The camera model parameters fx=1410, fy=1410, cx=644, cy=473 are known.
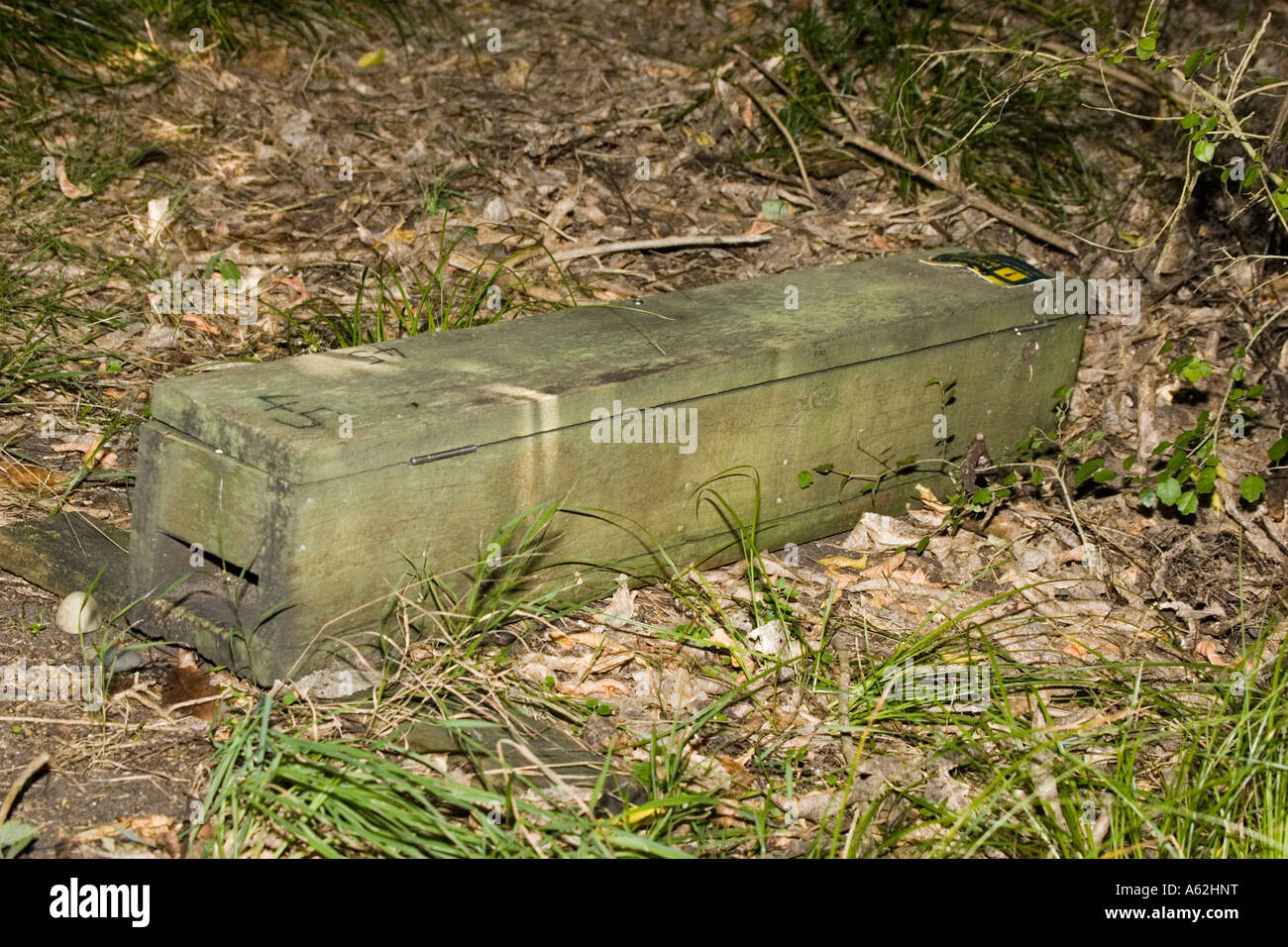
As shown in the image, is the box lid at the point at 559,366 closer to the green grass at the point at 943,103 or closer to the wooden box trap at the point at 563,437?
the wooden box trap at the point at 563,437

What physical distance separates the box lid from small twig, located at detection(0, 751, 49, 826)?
82cm

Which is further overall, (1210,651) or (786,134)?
(786,134)

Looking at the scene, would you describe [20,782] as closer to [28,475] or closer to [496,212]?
[28,475]

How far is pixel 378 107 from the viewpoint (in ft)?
22.9

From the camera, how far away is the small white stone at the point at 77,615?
379 centimetres

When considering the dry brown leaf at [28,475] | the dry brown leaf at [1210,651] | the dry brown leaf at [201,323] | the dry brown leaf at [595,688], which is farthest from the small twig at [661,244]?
the dry brown leaf at [1210,651]

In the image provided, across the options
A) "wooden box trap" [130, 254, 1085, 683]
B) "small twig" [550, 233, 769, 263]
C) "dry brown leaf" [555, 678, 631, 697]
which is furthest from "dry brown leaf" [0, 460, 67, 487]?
"small twig" [550, 233, 769, 263]

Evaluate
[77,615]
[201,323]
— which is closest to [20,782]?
[77,615]

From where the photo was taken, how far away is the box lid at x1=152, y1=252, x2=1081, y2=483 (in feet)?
11.2

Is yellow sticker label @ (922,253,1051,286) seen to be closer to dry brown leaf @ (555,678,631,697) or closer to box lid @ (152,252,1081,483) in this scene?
box lid @ (152,252,1081,483)

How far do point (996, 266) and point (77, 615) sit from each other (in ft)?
10.6

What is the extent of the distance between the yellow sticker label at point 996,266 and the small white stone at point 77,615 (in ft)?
10.1

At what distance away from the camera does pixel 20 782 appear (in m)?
3.09
